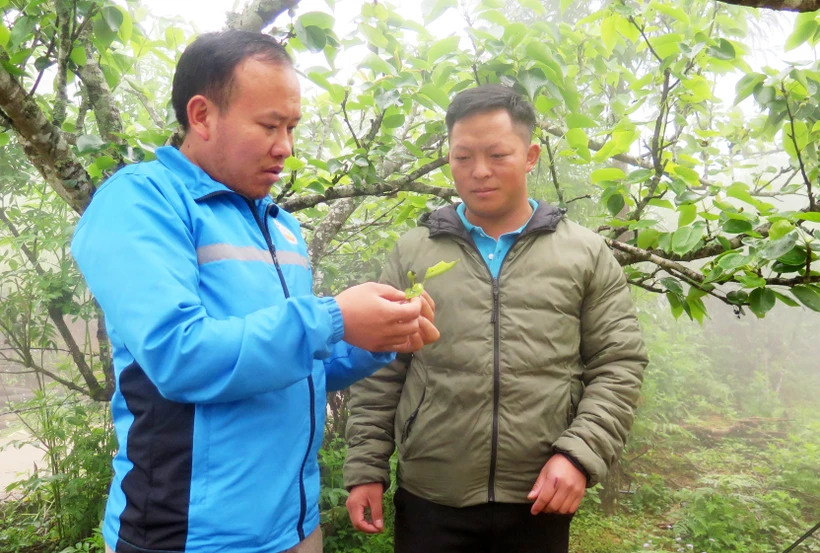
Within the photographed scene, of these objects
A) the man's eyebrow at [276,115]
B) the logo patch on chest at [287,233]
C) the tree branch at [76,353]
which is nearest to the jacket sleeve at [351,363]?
the logo patch on chest at [287,233]

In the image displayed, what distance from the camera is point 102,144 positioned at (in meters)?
1.32

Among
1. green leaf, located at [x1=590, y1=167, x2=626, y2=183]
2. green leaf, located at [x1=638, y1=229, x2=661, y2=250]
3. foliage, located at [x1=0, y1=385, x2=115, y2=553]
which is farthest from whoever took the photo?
foliage, located at [x1=0, y1=385, x2=115, y2=553]

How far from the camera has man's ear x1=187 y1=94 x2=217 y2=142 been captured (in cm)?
104

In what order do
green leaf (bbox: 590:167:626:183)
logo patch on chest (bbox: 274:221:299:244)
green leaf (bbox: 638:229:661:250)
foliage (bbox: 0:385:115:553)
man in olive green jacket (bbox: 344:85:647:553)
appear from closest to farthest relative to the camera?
logo patch on chest (bbox: 274:221:299:244), man in olive green jacket (bbox: 344:85:647:553), green leaf (bbox: 590:167:626:183), green leaf (bbox: 638:229:661:250), foliage (bbox: 0:385:115:553)

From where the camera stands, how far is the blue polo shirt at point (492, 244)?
1.47m

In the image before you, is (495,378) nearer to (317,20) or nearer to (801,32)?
(317,20)

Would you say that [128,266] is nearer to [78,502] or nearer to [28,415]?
[78,502]

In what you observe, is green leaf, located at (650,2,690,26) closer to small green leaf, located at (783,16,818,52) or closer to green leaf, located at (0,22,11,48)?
small green leaf, located at (783,16,818,52)

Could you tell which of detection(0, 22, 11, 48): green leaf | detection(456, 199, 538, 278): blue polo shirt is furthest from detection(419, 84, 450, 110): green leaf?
detection(0, 22, 11, 48): green leaf

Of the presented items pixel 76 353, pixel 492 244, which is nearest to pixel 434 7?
pixel 492 244

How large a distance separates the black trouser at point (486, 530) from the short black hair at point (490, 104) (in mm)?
1038

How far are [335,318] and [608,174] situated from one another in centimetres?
117

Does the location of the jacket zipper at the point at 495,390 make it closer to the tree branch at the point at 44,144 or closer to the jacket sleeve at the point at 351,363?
the jacket sleeve at the point at 351,363

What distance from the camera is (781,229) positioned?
1323 mm
